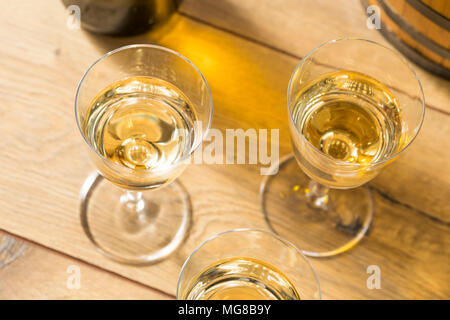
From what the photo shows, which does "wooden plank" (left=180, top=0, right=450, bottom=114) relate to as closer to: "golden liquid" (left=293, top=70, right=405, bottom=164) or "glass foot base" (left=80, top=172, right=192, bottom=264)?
"golden liquid" (left=293, top=70, right=405, bottom=164)

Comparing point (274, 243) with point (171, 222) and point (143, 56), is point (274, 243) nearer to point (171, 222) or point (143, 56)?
point (171, 222)

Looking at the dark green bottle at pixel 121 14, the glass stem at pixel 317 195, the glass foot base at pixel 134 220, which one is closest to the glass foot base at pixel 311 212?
the glass stem at pixel 317 195

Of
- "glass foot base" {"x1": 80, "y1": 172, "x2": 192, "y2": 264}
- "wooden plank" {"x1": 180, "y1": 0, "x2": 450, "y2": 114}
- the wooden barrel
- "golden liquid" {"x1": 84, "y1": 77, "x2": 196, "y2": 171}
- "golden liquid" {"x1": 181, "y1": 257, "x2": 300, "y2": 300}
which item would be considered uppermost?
"wooden plank" {"x1": 180, "y1": 0, "x2": 450, "y2": 114}

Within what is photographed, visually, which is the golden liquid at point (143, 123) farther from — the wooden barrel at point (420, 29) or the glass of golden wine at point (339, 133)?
the wooden barrel at point (420, 29)

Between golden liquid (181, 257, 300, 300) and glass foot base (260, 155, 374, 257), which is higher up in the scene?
glass foot base (260, 155, 374, 257)

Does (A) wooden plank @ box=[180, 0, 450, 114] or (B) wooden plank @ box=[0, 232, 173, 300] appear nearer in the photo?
(B) wooden plank @ box=[0, 232, 173, 300]

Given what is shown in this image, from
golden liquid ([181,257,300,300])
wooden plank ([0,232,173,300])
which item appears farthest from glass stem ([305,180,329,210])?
wooden plank ([0,232,173,300])

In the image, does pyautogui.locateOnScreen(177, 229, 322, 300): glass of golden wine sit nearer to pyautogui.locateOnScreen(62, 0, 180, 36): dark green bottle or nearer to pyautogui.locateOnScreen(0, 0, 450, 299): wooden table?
pyautogui.locateOnScreen(0, 0, 450, 299): wooden table
